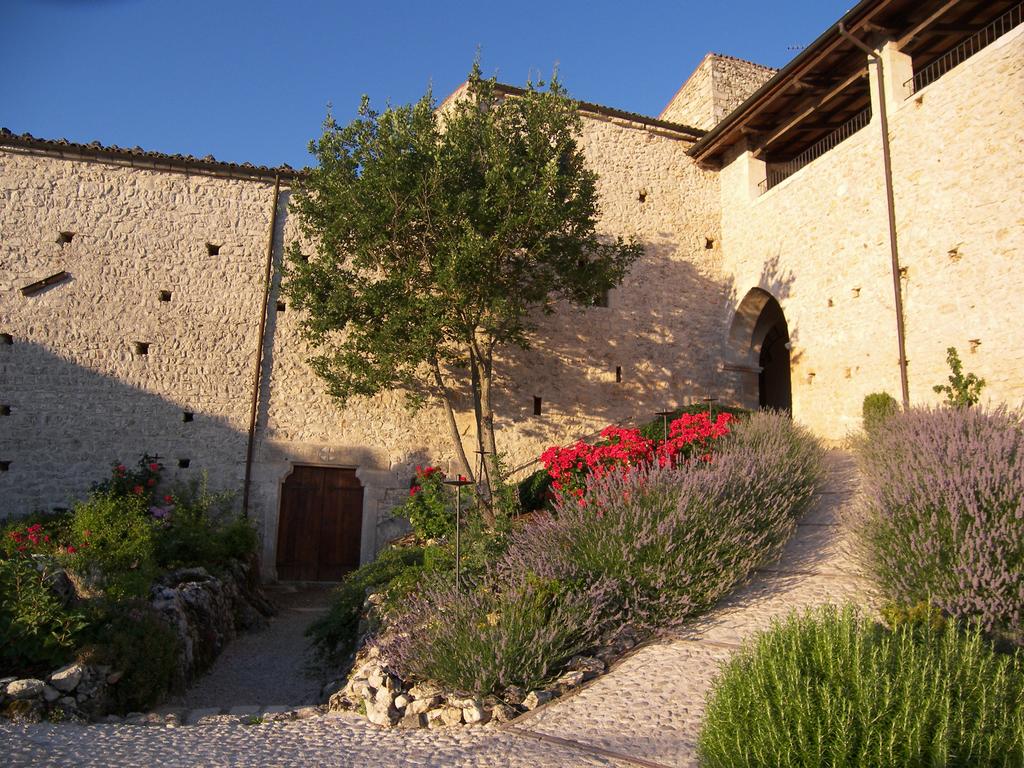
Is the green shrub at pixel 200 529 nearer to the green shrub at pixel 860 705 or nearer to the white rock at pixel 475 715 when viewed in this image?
the white rock at pixel 475 715

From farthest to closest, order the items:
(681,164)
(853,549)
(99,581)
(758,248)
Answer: (681,164), (758,248), (99,581), (853,549)

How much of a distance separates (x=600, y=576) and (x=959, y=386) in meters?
5.85

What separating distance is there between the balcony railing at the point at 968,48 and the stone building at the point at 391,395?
40mm

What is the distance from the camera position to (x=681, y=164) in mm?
13914

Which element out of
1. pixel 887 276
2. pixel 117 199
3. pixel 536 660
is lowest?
pixel 536 660

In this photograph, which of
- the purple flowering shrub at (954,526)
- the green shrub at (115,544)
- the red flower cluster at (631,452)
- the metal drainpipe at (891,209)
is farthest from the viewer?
the metal drainpipe at (891,209)

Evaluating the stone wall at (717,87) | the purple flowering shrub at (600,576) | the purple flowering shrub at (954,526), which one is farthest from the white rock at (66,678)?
the stone wall at (717,87)

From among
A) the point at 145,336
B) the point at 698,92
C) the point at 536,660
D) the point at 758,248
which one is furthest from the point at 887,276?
the point at 145,336

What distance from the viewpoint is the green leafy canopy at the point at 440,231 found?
31.5 feet

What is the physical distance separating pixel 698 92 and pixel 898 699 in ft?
46.8

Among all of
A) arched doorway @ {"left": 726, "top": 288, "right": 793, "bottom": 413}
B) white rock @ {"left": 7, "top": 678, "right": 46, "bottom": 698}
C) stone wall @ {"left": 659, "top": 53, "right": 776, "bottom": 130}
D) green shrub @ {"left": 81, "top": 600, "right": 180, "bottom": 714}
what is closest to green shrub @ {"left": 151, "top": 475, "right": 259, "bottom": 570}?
green shrub @ {"left": 81, "top": 600, "right": 180, "bottom": 714}

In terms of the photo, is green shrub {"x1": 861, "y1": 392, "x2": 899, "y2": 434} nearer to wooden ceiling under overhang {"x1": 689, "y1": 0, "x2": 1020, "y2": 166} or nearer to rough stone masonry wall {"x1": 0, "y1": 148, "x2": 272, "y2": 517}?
wooden ceiling under overhang {"x1": 689, "y1": 0, "x2": 1020, "y2": 166}

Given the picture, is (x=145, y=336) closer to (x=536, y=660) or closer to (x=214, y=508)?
(x=214, y=508)

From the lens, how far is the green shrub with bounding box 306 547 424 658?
7102mm
